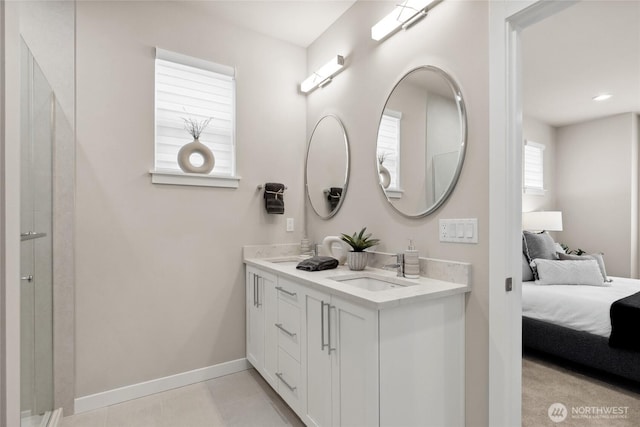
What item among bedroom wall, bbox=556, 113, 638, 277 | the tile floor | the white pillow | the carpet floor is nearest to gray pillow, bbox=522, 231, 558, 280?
the white pillow

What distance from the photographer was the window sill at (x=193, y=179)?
2.26m

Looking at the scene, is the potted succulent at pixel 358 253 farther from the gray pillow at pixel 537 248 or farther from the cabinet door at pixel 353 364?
the gray pillow at pixel 537 248

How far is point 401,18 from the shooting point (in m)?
1.87

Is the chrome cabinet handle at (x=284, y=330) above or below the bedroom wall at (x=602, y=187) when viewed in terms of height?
below

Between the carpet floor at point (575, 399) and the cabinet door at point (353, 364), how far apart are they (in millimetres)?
1224

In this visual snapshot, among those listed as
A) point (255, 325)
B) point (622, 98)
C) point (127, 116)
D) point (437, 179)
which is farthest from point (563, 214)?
point (127, 116)

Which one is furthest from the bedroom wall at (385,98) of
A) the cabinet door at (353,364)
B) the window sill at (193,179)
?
the window sill at (193,179)

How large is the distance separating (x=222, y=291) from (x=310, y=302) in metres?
1.08

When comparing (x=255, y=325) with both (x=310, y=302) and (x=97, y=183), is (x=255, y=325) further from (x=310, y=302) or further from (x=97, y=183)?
(x=97, y=183)

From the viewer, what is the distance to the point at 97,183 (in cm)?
210

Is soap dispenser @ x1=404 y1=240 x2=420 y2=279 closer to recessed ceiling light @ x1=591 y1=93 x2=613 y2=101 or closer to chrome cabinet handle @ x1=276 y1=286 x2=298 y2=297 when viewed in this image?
chrome cabinet handle @ x1=276 y1=286 x2=298 y2=297

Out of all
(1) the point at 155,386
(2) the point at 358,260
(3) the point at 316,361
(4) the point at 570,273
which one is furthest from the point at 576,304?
(1) the point at 155,386

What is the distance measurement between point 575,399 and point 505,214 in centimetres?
168

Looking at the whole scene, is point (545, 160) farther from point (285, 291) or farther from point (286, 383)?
point (286, 383)
